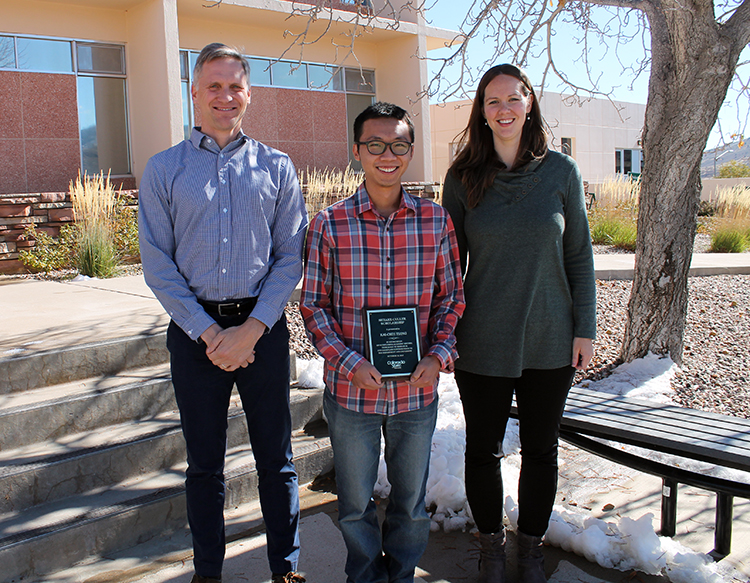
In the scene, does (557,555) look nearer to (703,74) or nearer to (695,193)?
(695,193)

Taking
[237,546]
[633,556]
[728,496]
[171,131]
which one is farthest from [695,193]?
[171,131]

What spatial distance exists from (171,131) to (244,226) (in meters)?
9.76

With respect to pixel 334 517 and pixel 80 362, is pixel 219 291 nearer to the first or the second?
pixel 334 517

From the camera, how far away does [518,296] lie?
8.28ft

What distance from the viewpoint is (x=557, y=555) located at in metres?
2.95

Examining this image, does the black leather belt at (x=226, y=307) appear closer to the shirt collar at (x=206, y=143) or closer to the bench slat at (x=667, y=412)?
the shirt collar at (x=206, y=143)

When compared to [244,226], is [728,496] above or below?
below

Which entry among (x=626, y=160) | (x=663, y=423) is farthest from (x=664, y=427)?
(x=626, y=160)

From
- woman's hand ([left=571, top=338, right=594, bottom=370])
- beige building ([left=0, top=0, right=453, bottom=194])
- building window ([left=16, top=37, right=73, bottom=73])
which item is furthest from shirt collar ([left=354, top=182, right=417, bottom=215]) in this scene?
building window ([left=16, top=37, right=73, bottom=73])

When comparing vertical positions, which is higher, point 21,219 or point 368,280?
point 21,219

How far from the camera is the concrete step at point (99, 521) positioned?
2703mm

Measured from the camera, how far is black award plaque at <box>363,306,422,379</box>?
90.4 inches

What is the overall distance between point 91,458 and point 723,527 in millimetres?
2924

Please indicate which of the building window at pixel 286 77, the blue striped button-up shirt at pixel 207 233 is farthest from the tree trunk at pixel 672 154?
the building window at pixel 286 77
